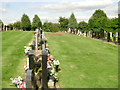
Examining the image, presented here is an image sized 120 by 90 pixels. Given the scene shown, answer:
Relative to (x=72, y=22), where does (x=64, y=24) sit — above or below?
below

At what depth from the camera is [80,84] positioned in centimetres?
794

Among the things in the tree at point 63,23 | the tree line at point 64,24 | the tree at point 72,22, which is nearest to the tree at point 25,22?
the tree line at point 64,24

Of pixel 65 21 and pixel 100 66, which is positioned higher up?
pixel 65 21

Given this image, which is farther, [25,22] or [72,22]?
[72,22]

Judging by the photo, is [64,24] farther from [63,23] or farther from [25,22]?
[25,22]

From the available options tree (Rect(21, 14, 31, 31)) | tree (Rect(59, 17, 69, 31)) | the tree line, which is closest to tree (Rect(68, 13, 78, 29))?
the tree line

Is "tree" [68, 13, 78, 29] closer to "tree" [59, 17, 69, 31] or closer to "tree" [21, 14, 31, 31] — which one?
"tree" [59, 17, 69, 31]

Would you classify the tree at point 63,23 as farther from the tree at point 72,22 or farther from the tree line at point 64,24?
the tree at point 72,22

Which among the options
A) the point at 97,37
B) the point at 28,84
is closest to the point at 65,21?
the point at 97,37

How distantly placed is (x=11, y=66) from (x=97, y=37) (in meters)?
24.6

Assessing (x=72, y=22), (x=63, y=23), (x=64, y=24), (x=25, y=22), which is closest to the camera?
(x=25, y=22)

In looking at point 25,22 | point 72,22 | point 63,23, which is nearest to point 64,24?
point 63,23

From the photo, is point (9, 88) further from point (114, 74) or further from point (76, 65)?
point (114, 74)

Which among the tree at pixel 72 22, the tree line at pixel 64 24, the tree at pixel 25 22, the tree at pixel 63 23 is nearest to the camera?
the tree line at pixel 64 24
